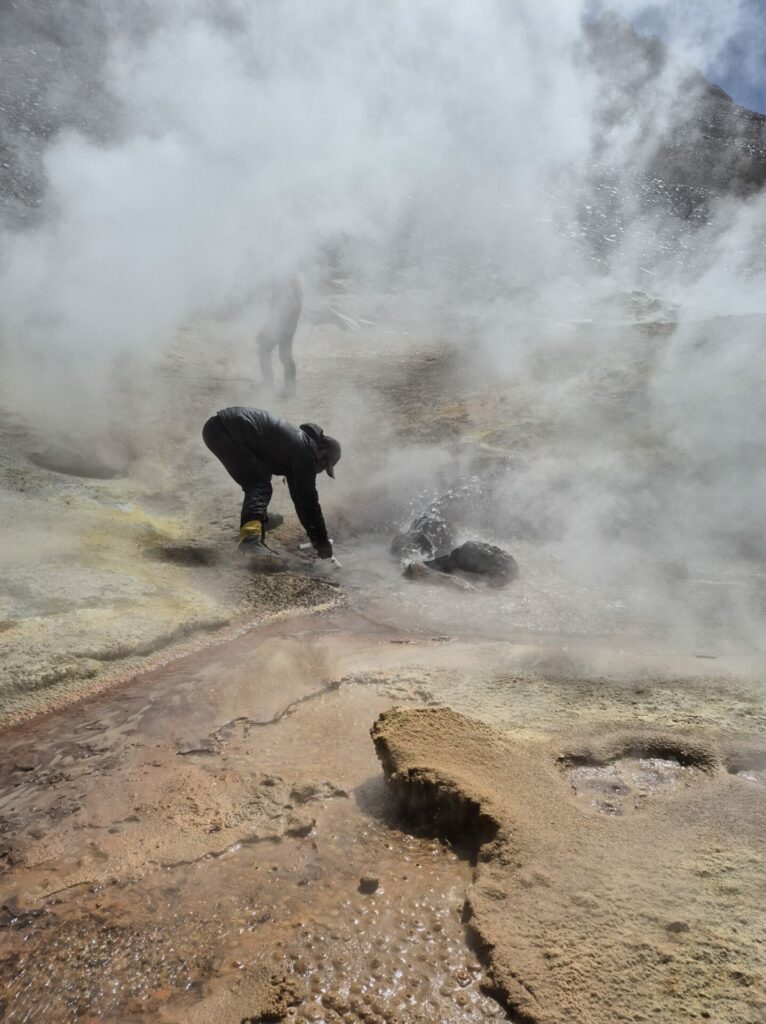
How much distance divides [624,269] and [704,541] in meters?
9.10

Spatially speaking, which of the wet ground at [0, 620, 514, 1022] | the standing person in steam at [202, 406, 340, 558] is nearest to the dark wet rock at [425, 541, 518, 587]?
the standing person in steam at [202, 406, 340, 558]

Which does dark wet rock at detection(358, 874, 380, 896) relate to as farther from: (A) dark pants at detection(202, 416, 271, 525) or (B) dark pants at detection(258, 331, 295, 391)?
(B) dark pants at detection(258, 331, 295, 391)

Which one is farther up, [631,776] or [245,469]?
[245,469]

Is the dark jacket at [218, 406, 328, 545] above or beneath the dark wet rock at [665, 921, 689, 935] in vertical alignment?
above

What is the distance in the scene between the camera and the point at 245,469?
12.8 feet

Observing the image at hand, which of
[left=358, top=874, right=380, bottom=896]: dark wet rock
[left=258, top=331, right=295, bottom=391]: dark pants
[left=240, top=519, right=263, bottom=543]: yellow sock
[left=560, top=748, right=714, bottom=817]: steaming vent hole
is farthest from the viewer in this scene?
[left=258, top=331, right=295, bottom=391]: dark pants

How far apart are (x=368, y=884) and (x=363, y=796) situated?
12.4 inches

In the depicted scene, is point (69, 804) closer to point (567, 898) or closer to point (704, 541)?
point (567, 898)

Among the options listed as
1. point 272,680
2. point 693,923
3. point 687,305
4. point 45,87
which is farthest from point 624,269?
point 693,923

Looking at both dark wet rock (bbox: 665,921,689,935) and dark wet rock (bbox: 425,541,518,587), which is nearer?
dark wet rock (bbox: 665,921,689,935)

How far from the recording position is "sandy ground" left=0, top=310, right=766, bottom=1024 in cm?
115

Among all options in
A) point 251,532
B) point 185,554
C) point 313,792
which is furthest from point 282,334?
point 313,792

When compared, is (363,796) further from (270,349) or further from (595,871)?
(270,349)

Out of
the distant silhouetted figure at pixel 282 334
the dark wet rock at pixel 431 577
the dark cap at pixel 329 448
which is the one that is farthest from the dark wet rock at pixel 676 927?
the distant silhouetted figure at pixel 282 334
